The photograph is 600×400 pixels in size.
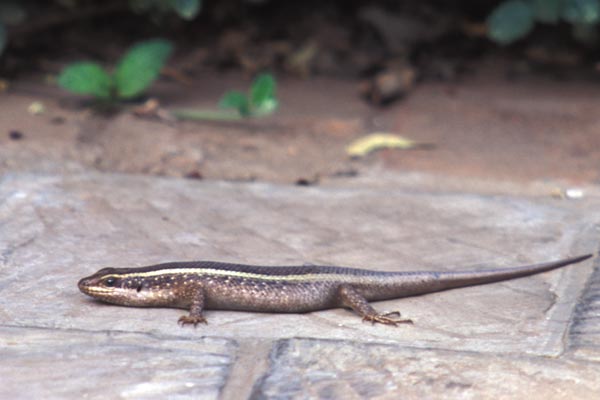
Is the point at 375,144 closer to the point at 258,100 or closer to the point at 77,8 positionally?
the point at 258,100

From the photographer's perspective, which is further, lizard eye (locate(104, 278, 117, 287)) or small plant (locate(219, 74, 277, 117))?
small plant (locate(219, 74, 277, 117))

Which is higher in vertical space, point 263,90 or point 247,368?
point 263,90

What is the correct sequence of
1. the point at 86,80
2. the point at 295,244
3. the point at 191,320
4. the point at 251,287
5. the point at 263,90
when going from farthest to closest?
the point at 86,80 → the point at 263,90 → the point at 295,244 → the point at 251,287 → the point at 191,320

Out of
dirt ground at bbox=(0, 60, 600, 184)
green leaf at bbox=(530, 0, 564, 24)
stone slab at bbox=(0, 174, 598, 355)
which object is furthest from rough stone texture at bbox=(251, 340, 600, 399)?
green leaf at bbox=(530, 0, 564, 24)

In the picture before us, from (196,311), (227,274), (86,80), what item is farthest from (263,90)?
(196,311)

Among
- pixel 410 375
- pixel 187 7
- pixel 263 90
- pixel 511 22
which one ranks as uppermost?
pixel 511 22

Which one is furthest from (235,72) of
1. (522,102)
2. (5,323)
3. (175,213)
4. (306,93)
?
(5,323)

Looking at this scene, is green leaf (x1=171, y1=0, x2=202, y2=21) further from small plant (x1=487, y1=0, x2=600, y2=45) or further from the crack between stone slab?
the crack between stone slab
